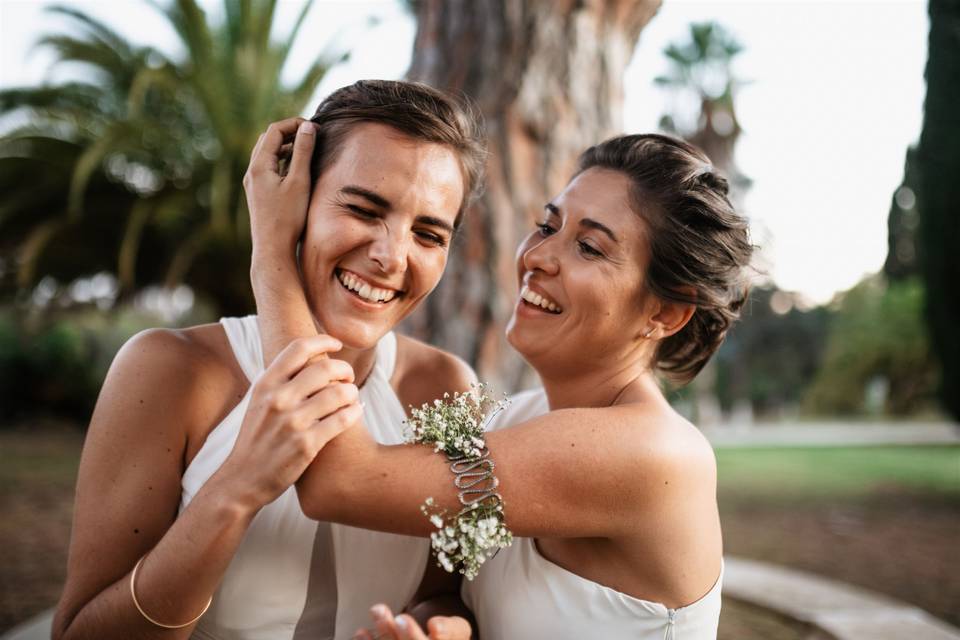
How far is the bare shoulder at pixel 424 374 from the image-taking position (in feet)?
9.79

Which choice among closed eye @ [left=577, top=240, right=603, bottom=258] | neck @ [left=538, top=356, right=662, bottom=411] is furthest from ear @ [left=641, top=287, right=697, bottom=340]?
closed eye @ [left=577, top=240, right=603, bottom=258]

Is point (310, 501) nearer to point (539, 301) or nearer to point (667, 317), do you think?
point (539, 301)

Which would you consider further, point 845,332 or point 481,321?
point 845,332

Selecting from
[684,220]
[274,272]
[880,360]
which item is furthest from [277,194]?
[880,360]

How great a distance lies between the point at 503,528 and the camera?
2.10m

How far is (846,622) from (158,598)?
339 cm

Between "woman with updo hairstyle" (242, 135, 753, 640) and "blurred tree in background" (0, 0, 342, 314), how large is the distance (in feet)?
22.6

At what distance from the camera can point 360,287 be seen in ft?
7.57

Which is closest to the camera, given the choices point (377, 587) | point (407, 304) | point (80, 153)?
point (407, 304)

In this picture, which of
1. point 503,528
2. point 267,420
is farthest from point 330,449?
point 503,528

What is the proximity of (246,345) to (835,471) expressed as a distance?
14376 mm

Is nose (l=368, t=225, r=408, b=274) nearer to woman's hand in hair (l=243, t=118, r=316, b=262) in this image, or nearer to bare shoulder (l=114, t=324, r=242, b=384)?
woman's hand in hair (l=243, t=118, r=316, b=262)

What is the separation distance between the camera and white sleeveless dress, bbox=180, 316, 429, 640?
2396 millimetres

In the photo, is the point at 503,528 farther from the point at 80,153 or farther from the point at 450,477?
the point at 80,153
